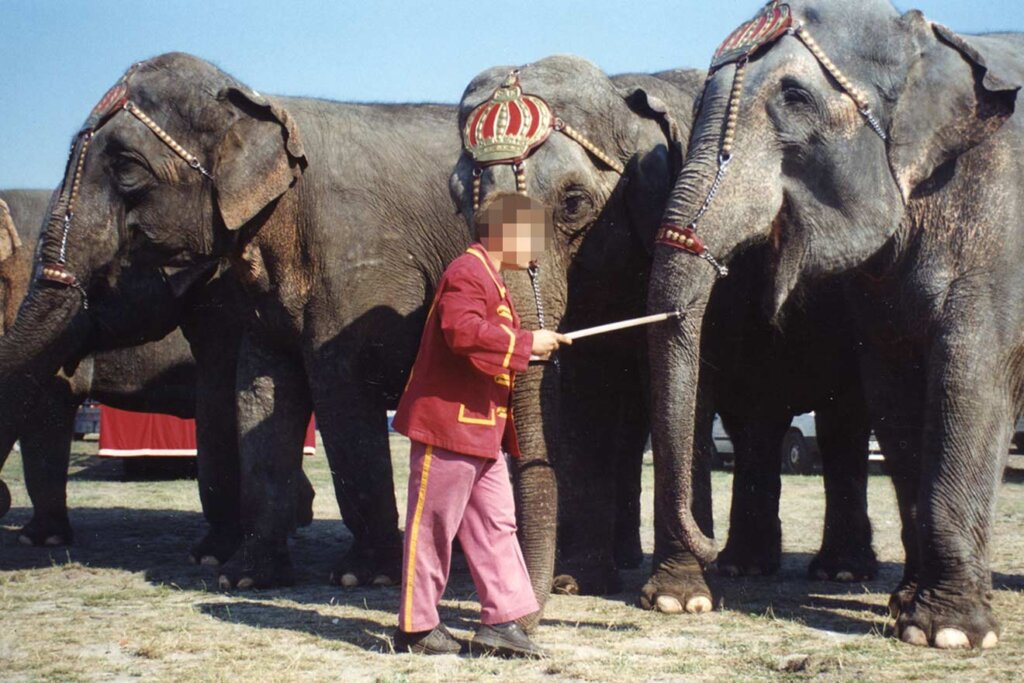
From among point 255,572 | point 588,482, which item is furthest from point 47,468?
point 588,482

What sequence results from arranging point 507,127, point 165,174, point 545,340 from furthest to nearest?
point 165,174 → point 507,127 → point 545,340

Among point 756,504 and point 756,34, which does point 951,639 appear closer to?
point 756,34

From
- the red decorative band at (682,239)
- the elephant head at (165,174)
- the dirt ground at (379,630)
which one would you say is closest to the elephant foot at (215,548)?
the dirt ground at (379,630)

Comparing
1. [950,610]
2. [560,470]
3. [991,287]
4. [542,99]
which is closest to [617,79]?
[542,99]

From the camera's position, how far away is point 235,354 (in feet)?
30.5

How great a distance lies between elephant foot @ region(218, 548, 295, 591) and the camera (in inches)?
298

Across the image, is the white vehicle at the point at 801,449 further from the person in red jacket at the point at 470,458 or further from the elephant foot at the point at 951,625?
the person in red jacket at the point at 470,458

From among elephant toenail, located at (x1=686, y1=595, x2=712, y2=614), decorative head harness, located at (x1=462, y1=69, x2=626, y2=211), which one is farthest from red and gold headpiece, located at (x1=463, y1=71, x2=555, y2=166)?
elephant toenail, located at (x1=686, y1=595, x2=712, y2=614)

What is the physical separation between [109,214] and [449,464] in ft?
10.3

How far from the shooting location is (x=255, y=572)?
7617mm

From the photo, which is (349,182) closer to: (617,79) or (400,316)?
(400,316)

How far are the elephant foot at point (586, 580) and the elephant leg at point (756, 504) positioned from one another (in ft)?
3.65

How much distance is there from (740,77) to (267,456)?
350 cm

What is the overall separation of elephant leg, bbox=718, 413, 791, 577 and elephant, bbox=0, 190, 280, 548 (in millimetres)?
3098
